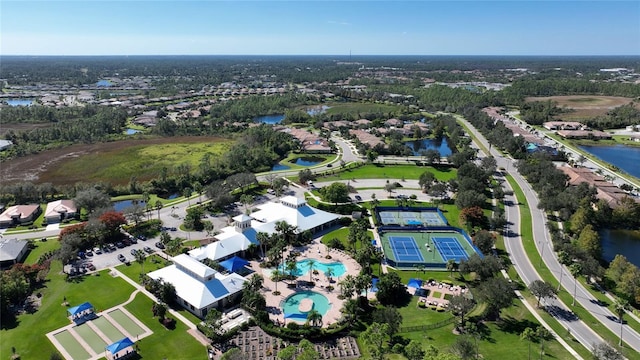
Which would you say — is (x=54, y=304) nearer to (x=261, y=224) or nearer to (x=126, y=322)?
(x=126, y=322)

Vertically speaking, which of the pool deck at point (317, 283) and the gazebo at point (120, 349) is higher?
the gazebo at point (120, 349)

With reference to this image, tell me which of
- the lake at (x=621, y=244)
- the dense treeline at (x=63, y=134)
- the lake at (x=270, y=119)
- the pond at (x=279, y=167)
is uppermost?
the dense treeline at (x=63, y=134)

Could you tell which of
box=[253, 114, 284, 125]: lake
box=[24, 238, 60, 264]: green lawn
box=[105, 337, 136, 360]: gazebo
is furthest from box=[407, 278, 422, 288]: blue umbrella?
box=[253, 114, 284, 125]: lake

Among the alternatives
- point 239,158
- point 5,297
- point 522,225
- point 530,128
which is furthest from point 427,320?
point 530,128

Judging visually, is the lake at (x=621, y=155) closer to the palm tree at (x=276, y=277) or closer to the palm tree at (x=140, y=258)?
the palm tree at (x=276, y=277)

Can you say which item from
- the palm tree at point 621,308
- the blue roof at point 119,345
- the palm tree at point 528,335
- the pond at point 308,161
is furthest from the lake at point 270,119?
the palm tree at point 621,308

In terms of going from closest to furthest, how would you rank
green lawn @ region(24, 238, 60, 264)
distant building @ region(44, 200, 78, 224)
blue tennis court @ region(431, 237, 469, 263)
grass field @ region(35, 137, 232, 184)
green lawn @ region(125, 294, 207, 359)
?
1. green lawn @ region(125, 294, 207, 359)
2. green lawn @ region(24, 238, 60, 264)
3. blue tennis court @ region(431, 237, 469, 263)
4. distant building @ region(44, 200, 78, 224)
5. grass field @ region(35, 137, 232, 184)

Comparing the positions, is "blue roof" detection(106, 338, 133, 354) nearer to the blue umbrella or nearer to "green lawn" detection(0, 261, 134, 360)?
"green lawn" detection(0, 261, 134, 360)
